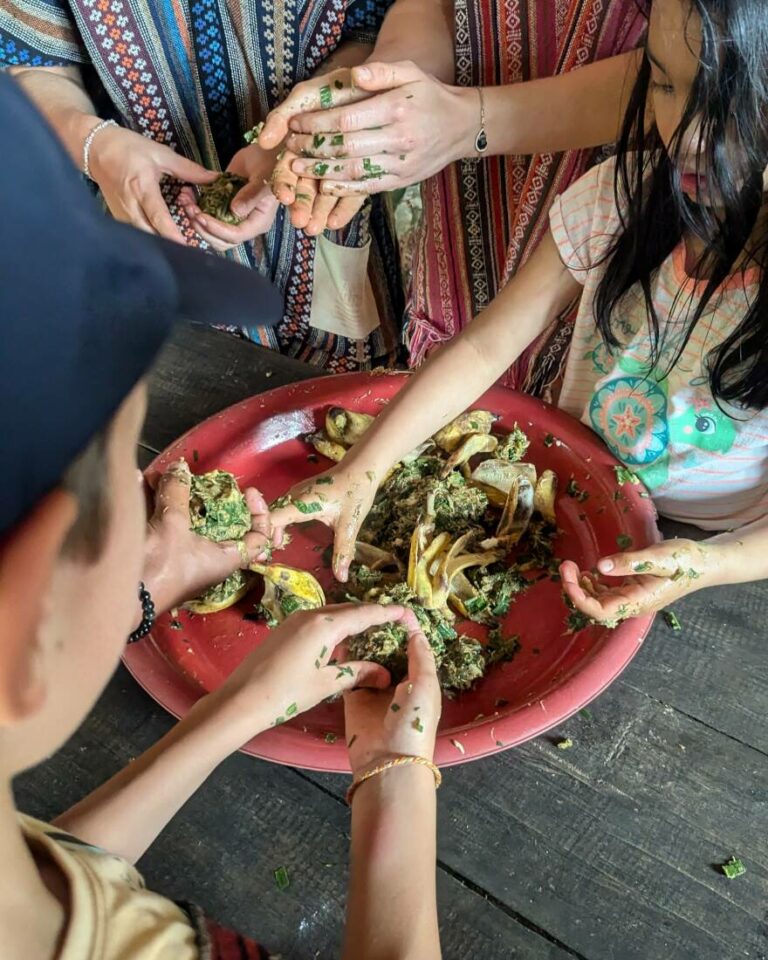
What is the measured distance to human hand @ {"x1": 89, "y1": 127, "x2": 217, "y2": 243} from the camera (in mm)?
1373

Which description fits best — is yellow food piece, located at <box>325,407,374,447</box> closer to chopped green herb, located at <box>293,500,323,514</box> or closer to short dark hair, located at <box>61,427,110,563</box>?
chopped green herb, located at <box>293,500,323,514</box>

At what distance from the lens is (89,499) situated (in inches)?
13.4

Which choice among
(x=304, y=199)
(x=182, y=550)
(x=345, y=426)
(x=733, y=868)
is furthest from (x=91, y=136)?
(x=733, y=868)

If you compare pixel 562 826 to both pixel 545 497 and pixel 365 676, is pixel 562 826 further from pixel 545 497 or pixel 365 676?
pixel 545 497

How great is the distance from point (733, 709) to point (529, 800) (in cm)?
26

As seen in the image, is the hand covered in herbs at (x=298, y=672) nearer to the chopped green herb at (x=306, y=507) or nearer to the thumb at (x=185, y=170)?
the chopped green herb at (x=306, y=507)

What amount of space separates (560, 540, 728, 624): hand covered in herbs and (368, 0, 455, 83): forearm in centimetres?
95

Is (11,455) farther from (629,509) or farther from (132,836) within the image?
(629,509)

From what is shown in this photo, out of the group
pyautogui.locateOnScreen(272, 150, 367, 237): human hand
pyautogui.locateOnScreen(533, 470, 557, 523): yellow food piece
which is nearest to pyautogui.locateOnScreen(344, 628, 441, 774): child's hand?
pyautogui.locateOnScreen(533, 470, 557, 523): yellow food piece

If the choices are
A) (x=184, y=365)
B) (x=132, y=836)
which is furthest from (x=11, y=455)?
(x=184, y=365)

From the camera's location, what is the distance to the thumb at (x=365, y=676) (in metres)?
0.81

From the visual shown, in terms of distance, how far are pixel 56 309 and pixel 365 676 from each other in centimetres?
61

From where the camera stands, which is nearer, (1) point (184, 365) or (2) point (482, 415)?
(2) point (482, 415)

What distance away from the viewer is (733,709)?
0.85 metres
